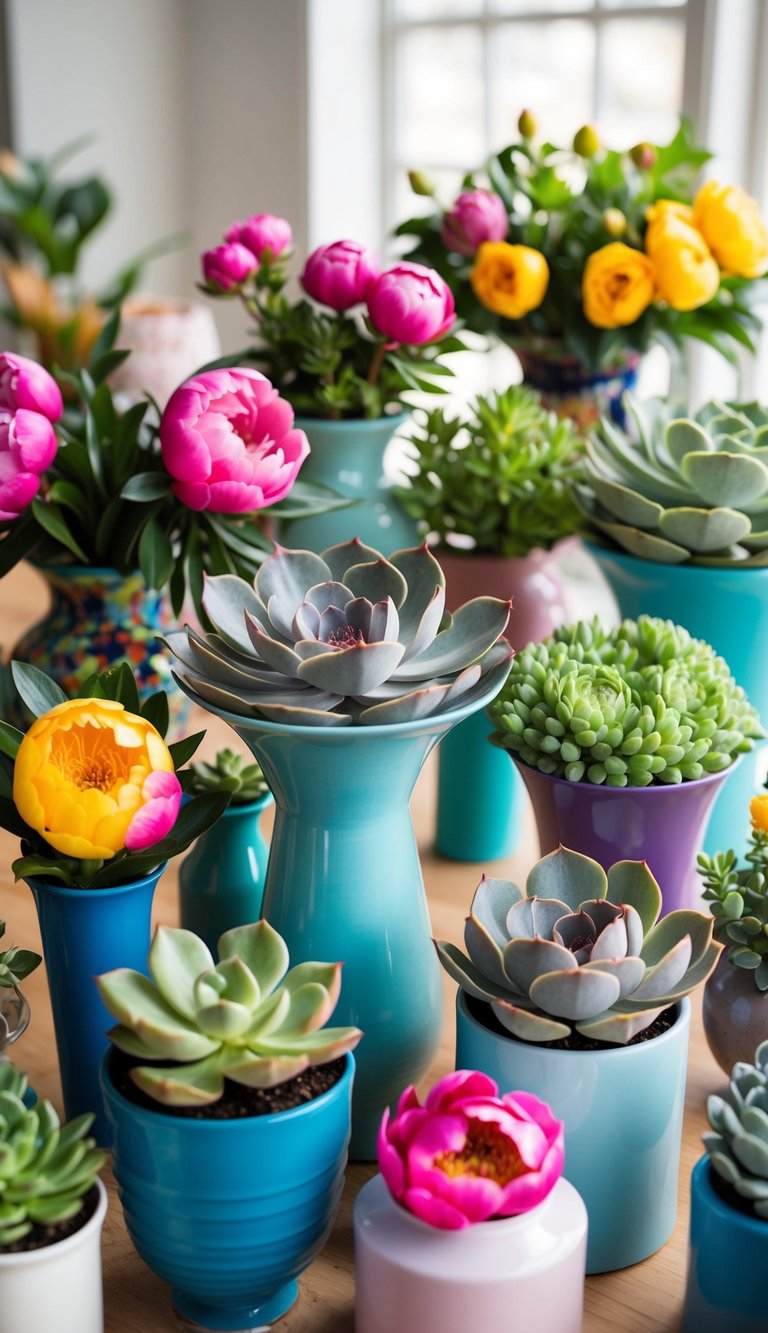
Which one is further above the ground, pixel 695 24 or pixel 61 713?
pixel 695 24

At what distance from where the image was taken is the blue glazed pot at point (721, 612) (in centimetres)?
76

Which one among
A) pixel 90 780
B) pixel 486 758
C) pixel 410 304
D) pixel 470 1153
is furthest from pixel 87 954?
pixel 410 304

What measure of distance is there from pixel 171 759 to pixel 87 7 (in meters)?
2.19

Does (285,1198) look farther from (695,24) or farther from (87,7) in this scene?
(87,7)

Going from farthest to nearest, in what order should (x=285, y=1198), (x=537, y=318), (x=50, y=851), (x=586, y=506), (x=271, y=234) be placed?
(x=537, y=318) → (x=271, y=234) → (x=586, y=506) → (x=50, y=851) → (x=285, y=1198)

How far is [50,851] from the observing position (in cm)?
56

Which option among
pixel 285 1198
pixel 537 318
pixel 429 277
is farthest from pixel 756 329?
pixel 285 1198

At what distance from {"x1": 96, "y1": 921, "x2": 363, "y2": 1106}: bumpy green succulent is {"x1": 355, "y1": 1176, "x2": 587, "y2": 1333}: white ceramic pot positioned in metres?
0.06

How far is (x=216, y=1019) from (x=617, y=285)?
687 mm

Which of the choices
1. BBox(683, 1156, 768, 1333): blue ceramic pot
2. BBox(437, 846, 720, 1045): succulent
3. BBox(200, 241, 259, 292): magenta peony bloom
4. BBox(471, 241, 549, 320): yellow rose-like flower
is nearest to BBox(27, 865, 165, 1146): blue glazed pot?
BBox(437, 846, 720, 1045): succulent

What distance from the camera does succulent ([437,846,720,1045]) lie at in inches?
19.0

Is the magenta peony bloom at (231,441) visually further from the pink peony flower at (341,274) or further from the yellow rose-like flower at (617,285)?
the yellow rose-like flower at (617,285)

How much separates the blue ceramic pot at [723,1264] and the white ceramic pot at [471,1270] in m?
0.04

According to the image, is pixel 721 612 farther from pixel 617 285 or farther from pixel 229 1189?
pixel 229 1189
